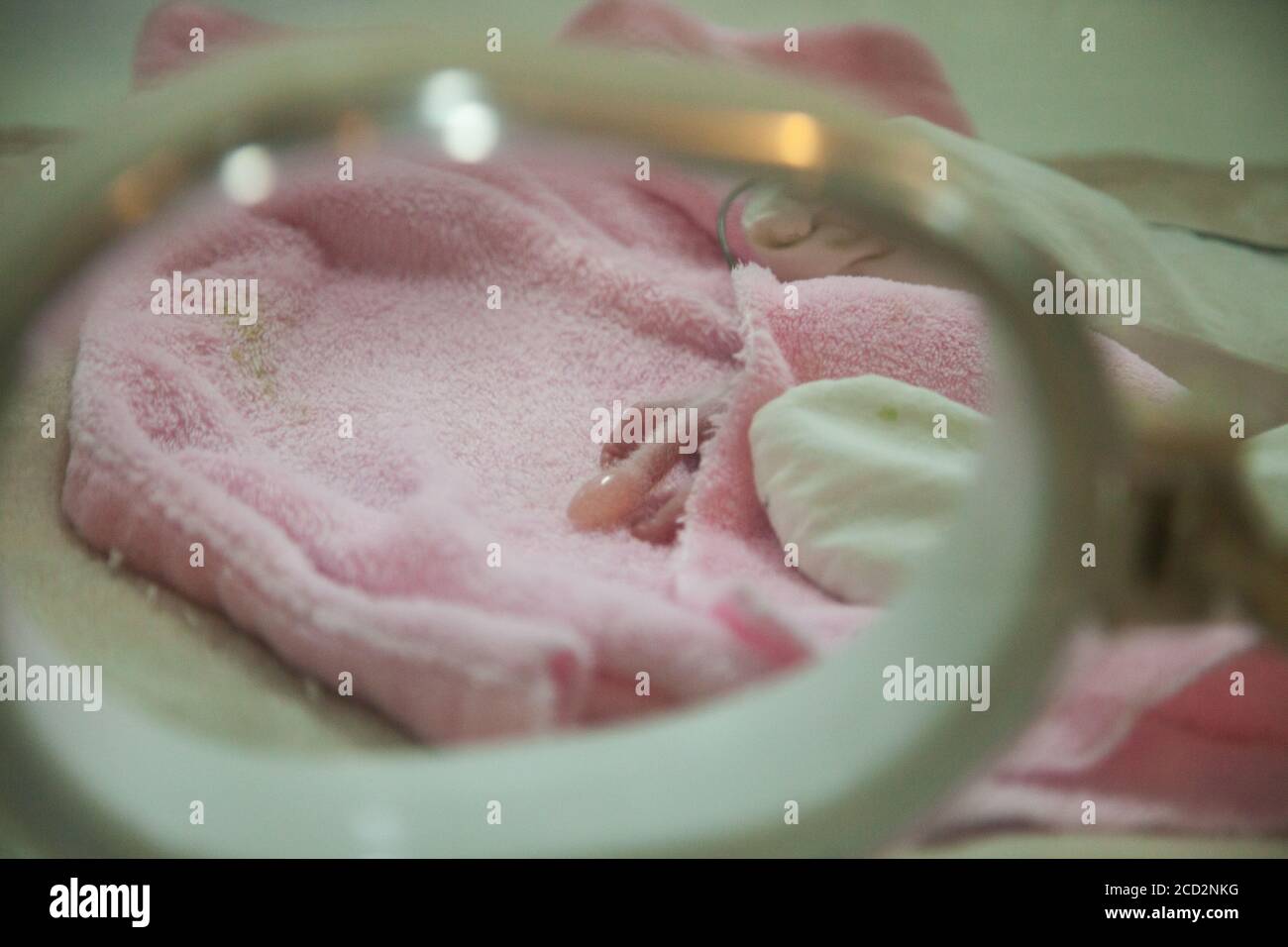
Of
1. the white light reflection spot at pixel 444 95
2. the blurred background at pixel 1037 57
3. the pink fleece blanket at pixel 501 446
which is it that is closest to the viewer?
the white light reflection spot at pixel 444 95

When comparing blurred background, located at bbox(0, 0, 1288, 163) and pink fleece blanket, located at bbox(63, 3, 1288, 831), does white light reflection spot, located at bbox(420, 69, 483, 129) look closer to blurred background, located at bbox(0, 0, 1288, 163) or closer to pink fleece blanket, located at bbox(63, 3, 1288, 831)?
pink fleece blanket, located at bbox(63, 3, 1288, 831)

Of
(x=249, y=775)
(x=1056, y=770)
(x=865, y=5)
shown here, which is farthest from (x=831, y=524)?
(x=865, y=5)

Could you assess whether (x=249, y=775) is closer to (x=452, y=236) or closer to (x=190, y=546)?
(x=190, y=546)

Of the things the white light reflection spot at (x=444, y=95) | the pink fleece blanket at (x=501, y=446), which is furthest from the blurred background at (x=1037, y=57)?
the white light reflection spot at (x=444, y=95)

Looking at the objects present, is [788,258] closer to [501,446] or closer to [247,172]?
[501,446]

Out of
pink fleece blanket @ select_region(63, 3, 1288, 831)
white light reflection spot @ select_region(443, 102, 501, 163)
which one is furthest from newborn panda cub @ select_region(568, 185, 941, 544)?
white light reflection spot @ select_region(443, 102, 501, 163)

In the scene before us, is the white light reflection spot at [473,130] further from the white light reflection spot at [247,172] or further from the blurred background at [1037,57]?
the blurred background at [1037,57]
